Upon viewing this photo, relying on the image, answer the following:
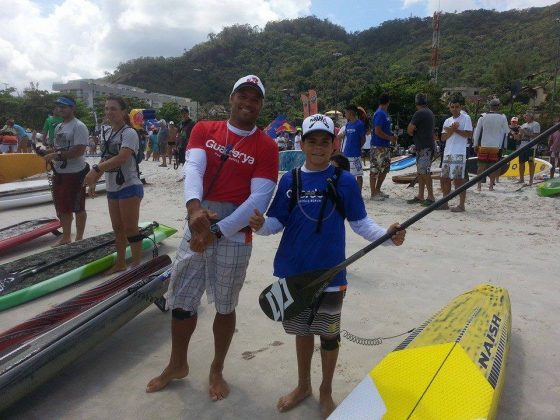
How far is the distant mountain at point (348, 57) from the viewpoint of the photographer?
3002 inches

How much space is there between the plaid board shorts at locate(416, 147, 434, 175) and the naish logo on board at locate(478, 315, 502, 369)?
5.44 m

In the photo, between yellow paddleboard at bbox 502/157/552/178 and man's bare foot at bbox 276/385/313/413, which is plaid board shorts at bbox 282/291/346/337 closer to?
man's bare foot at bbox 276/385/313/413

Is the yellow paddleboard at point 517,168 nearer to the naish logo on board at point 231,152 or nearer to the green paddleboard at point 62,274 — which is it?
the green paddleboard at point 62,274

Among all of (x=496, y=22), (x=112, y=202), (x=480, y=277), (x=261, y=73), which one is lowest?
(x=480, y=277)

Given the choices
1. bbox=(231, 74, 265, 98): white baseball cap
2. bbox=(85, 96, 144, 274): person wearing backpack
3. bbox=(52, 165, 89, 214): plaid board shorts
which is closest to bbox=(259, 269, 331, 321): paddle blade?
bbox=(231, 74, 265, 98): white baseball cap

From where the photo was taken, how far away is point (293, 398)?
255cm

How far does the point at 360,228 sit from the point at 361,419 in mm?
990

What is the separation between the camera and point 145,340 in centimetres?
336

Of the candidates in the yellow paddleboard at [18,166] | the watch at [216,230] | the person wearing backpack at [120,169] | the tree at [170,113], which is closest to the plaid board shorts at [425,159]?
the person wearing backpack at [120,169]

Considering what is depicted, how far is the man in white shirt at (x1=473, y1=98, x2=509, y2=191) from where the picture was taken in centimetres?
815

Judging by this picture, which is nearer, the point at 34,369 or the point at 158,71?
the point at 34,369

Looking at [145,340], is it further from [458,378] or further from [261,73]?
[261,73]

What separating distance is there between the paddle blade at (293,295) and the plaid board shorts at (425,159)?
20.4 feet

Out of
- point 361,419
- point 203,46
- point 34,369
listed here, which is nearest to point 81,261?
point 34,369
